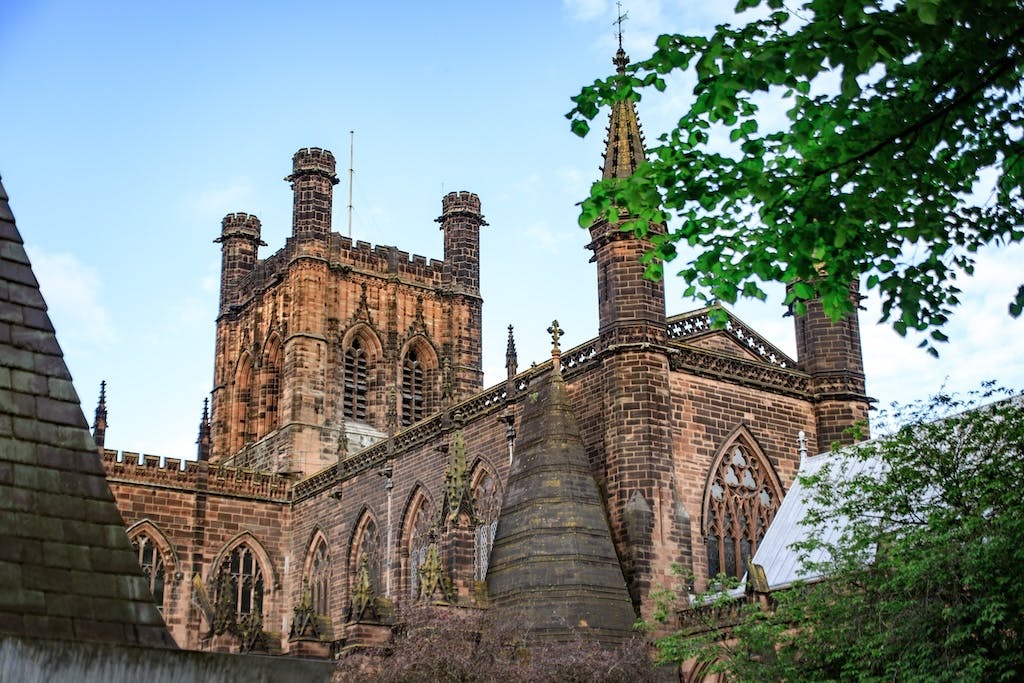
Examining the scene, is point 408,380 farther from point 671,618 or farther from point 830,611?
point 830,611

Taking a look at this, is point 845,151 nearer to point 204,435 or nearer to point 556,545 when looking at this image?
point 556,545

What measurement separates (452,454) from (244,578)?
1343cm

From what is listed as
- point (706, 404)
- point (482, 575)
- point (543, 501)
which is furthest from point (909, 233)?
point (482, 575)

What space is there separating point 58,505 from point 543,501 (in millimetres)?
19309

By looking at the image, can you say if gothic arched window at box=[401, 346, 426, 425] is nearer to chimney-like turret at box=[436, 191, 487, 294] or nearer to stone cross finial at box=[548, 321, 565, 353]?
chimney-like turret at box=[436, 191, 487, 294]

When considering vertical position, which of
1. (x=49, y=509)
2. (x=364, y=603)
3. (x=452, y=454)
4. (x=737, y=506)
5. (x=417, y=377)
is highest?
(x=417, y=377)

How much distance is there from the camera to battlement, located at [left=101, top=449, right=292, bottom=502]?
39.4 meters

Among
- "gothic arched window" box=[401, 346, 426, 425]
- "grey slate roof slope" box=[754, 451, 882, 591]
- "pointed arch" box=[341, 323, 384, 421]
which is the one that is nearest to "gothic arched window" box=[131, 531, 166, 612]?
"pointed arch" box=[341, 323, 384, 421]

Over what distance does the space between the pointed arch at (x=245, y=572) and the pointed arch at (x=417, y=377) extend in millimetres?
8895

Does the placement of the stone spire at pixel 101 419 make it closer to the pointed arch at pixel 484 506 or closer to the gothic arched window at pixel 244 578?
the gothic arched window at pixel 244 578

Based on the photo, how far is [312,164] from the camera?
49625mm

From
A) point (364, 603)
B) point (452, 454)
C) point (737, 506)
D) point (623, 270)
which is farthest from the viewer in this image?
point (452, 454)

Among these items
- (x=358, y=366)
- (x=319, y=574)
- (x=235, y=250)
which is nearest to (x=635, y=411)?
(x=319, y=574)

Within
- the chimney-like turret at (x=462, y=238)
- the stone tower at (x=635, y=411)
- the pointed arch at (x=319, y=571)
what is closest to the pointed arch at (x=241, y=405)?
the chimney-like turret at (x=462, y=238)
